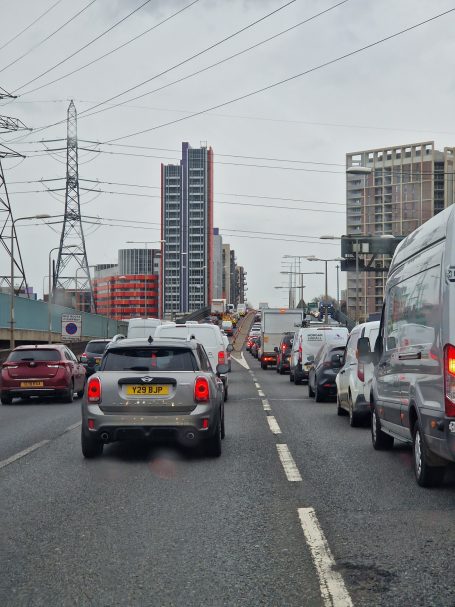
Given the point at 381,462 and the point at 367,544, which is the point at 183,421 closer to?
the point at 381,462

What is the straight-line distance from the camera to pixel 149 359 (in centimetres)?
1094

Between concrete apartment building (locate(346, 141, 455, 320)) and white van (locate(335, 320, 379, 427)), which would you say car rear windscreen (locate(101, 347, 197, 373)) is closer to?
white van (locate(335, 320, 379, 427))

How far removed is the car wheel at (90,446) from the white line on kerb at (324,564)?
403 cm

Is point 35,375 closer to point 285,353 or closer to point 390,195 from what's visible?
point 285,353

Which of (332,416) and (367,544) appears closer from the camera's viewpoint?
(367,544)

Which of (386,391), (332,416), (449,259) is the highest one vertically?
(449,259)

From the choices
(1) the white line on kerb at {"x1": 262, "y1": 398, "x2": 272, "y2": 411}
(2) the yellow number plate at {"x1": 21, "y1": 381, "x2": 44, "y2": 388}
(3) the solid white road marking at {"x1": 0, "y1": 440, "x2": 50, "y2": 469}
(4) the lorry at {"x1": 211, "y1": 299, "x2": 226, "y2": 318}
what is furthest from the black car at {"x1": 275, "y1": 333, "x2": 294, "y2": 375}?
(4) the lorry at {"x1": 211, "y1": 299, "x2": 226, "y2": 318}

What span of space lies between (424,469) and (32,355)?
15574 mm

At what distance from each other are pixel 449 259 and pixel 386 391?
337cm

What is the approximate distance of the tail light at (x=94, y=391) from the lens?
10617 mm

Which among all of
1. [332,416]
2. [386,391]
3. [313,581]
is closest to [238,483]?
[386,391]

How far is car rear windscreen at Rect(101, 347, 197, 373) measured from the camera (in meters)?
10.9

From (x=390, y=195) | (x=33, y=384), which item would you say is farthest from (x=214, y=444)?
(x=390, y=195)

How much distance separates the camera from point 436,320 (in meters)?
7.69
